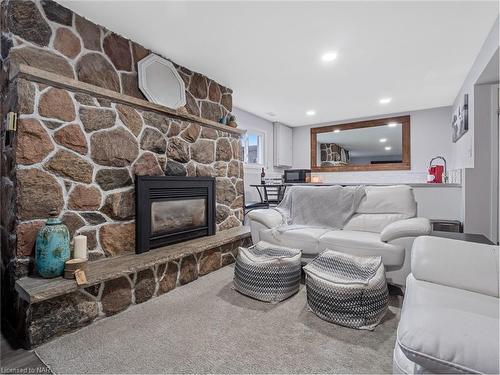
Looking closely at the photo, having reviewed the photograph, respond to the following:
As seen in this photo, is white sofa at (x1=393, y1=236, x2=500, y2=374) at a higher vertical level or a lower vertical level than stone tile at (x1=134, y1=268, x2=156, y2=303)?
higher

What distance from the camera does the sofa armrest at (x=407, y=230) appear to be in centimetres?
213

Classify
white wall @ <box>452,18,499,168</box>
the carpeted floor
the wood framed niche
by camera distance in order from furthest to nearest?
the wood framed niche → white wall @ <box>452,18,499,168</box> → the carpeted floor

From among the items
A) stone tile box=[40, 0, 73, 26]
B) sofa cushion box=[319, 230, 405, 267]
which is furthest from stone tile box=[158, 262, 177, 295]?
stone tile box=[40, 0, 73, 26]

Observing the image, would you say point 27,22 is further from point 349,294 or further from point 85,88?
point 349,294

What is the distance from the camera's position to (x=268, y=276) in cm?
211

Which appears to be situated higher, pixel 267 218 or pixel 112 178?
pixel 112 178

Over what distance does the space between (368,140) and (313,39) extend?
3.53m

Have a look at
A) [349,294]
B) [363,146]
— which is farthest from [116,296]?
[363,146]

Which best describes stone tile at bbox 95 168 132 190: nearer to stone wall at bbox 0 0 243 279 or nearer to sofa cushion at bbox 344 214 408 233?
stone wall at bbox 0 0 243 279

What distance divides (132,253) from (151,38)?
196cm

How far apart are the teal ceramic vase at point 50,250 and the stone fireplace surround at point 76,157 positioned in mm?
96

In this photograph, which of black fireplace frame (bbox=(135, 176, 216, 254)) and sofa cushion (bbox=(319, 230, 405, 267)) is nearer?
sofa cushion (bbox=(319, 230, 405, 267))

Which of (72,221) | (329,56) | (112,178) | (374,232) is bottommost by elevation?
(374,232)

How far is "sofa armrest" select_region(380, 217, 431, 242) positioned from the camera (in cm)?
213
